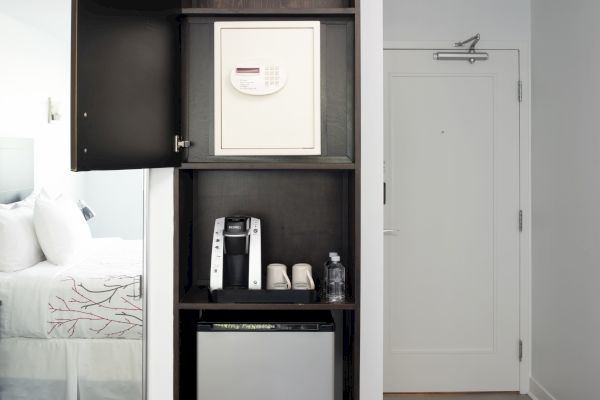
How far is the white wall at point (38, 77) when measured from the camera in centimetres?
139

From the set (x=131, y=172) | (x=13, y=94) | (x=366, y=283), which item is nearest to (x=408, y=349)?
(x=366, y=283)

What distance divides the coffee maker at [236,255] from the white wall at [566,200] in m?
1.71

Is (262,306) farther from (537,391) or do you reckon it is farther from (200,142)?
(537,391)

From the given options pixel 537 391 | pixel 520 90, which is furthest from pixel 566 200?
pixel 537 391

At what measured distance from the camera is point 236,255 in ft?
6.51

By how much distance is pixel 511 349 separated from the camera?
11.4 feet

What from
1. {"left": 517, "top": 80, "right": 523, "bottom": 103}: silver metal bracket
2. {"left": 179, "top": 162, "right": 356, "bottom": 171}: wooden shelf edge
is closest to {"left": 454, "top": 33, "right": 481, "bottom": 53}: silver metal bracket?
{"left": 517, "top": 80, "right": 523, "bottom": 103}: silver metal bracket

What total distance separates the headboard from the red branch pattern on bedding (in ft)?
1.06

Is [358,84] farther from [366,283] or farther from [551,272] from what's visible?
[551,272]

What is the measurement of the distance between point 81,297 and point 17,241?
323 mm

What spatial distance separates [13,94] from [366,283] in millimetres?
1422

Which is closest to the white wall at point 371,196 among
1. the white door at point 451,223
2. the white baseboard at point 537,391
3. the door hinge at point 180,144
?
the door hinge at point 180,144

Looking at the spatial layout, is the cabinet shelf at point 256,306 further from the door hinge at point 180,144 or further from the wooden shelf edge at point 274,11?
the wooden shelf edge at point 274,11

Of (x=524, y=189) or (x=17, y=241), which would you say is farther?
(x=524, y=189)
